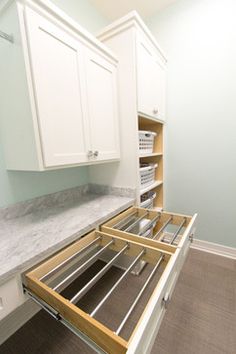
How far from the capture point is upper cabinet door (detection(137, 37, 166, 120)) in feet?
4.83

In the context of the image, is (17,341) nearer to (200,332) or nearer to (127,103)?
(200,332)

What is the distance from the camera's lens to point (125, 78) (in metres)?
1.47

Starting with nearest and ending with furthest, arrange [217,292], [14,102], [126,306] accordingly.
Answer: [14,102] < [126,306] < [217,292]

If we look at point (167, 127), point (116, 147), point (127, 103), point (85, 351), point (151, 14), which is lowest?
point (85, 351)

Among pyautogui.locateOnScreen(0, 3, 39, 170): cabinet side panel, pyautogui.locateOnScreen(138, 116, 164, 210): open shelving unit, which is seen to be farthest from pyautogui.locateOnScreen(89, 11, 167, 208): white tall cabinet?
pyautogui.locateOnScreen(0, 3, 39, 170): cabinet side panel

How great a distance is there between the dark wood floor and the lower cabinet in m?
0.04

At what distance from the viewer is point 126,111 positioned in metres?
1.51

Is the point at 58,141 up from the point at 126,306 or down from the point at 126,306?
up

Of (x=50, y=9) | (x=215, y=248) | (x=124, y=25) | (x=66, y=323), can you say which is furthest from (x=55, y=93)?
(x=215, y=248)

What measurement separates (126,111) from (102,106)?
0.24 meters

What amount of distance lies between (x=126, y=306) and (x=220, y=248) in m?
1.27

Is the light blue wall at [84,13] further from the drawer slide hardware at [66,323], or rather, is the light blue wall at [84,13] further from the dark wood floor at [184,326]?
the dark wood floor at [184,326]

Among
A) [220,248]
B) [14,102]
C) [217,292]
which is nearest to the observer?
[14,102]

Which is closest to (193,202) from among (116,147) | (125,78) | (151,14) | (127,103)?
(116,147)
